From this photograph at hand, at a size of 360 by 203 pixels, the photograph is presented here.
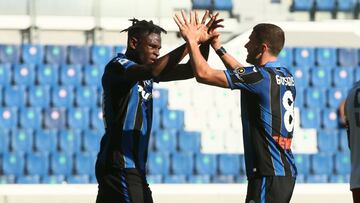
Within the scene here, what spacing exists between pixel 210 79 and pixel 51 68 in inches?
416

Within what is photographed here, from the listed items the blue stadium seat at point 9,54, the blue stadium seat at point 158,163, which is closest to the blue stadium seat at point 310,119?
the blue stadium seat at point 158,163

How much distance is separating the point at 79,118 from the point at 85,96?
46 centimetres

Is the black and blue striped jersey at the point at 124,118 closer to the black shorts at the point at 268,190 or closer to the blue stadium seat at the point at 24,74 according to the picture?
the black shorts at the point at 268,190

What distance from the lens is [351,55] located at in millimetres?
16688

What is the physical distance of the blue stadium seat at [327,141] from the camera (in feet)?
51.6

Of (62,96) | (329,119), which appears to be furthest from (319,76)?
(62,96)

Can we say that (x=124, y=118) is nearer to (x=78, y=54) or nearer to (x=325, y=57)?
(x=78, y=54)

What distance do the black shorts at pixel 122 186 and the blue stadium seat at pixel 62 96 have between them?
377 inches

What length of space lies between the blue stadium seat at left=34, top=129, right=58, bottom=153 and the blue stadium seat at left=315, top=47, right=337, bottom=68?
5.13 meters

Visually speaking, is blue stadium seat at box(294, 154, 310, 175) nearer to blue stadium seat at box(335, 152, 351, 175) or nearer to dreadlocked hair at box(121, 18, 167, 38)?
blue stadium seat at box(335, 152, 351, 175)

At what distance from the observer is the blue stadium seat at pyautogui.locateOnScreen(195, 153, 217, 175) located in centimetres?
1486

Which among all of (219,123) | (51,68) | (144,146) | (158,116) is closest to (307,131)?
(219,123)

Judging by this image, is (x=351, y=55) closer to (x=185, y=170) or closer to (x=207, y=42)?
(x=185, y=170)

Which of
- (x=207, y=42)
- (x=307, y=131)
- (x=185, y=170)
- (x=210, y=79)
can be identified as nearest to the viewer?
(x=210, y=79)
